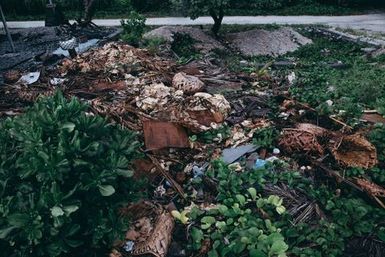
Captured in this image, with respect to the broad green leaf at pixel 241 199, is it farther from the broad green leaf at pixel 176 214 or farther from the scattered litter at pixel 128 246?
the scattered litter at pixel 128 246

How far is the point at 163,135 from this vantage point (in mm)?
4414

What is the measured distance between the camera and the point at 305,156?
432 cm

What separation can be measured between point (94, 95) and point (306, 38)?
895cm

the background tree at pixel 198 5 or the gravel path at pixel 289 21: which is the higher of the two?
the background tree at pixel 198 5

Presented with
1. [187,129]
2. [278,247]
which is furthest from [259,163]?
[278,247]

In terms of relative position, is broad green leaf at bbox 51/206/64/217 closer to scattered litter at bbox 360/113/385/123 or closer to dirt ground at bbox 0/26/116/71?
scattered litter at bbox 360/113/385/123

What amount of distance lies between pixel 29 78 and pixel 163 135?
3.97 meters

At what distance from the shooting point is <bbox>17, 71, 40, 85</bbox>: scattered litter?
673 centimetres

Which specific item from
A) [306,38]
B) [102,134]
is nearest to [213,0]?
[306,38]

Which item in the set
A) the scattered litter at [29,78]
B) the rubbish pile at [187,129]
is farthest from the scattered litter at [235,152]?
the scattered litter at [29,78]

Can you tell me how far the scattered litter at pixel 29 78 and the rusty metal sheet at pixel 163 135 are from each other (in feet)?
11.2

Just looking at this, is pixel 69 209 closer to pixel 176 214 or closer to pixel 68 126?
pixel 68 126

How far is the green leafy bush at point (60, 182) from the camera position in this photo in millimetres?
2500

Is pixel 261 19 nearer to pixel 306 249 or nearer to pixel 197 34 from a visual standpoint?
pixel 197 34
